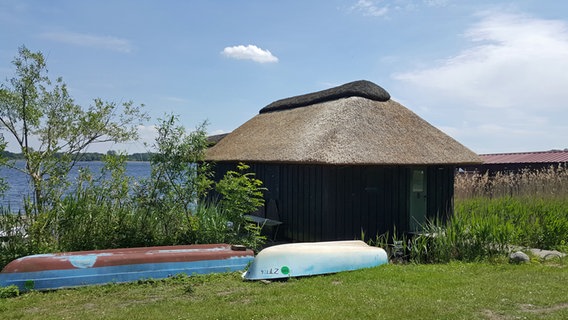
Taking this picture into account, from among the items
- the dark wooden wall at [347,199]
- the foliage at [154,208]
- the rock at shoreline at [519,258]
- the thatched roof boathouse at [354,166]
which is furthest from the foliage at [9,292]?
the rock at shoreline at [519,258]

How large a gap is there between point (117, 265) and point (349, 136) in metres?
5.68

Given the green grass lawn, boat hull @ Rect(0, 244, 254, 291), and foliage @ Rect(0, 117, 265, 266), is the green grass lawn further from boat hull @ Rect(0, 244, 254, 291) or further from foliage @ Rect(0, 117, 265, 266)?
foliage @ Rect(0, 117, 265, 266)

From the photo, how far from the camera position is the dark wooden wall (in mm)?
10742

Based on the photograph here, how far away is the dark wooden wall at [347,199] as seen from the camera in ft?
35.2

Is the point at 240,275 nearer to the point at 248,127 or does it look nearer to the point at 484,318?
the point at 484,318

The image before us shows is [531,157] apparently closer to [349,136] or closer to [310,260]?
[349,136]

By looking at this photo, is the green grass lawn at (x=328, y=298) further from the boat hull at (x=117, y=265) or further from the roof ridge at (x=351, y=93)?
the roof ridge at (x=351, y=93)

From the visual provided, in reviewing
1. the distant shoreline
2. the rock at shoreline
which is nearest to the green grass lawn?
the rock at shoreline

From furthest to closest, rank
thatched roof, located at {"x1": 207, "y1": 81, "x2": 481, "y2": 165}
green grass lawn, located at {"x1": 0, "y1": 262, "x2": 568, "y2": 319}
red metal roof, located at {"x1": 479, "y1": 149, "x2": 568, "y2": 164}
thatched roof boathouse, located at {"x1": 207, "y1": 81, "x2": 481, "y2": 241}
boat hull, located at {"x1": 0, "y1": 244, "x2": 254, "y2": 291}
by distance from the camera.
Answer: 1. red metal roof, located at {"x1": 479, "y1": 149, "x2": 568, "y2": 164}
2. thatched roof boathouse, located at {"x1": 207, "y1": 81, "x2": 481, "y2": 241}
3. thatched roof, located at {"x1": 207, "y1": 81, "x2": 481, "y2": 165}
4. boat hull, located at {"x1": 0, "y1": 244, "x2": 254, "y2": 291}
5. green grass lawn, located at {"x1": 0, "y1": 262, "x2": 568, "y2": 319}

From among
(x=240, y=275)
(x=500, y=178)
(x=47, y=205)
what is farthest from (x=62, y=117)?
(x=500, y=178)

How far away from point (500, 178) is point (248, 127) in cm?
814

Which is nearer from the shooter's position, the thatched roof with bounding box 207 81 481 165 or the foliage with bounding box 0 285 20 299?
the foliage with bounding box 0 285 20 299

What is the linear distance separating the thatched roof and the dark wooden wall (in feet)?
1.92

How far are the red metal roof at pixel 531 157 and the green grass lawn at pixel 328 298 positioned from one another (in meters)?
18.3
